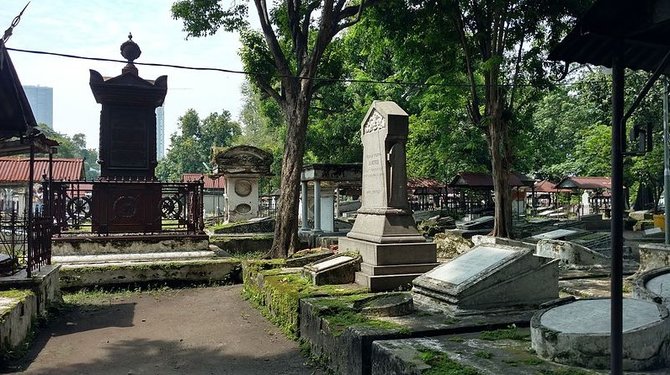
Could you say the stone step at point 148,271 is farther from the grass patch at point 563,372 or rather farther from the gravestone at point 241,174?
the gravestone at point 241,174

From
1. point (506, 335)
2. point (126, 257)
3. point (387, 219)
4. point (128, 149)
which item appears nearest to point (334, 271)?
point (387, 219)

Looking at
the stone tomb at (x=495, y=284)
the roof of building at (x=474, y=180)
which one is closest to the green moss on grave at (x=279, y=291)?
the stone tomb at (x=495, y=284)

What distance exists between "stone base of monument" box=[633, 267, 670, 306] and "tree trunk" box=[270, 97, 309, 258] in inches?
318

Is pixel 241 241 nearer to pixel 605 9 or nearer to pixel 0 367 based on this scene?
pixel 0 367

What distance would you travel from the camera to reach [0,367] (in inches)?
227

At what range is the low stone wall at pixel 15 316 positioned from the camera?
5.86 meters

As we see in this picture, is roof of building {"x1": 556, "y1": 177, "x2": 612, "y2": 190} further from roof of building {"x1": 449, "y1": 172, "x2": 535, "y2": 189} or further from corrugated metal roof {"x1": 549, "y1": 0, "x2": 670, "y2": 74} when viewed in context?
corrugated metal roof {"x1": 549, "y1": 0, "x2": 670, "y2": 74}

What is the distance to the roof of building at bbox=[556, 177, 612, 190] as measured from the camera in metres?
31.7

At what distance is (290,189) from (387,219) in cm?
441

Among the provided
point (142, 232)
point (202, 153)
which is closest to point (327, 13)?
point (142, 232)

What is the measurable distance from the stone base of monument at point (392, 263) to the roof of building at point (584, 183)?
26.2m

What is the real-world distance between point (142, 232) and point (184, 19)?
5.68 meters

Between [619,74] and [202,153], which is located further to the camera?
[202,153]

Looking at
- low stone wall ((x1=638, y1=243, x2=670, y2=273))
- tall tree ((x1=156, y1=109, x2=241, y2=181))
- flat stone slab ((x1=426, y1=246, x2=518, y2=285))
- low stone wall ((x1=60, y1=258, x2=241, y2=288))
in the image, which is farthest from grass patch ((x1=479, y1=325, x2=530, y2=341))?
tall tree ((x1=156, y1=109, x2=241, y2=181))
